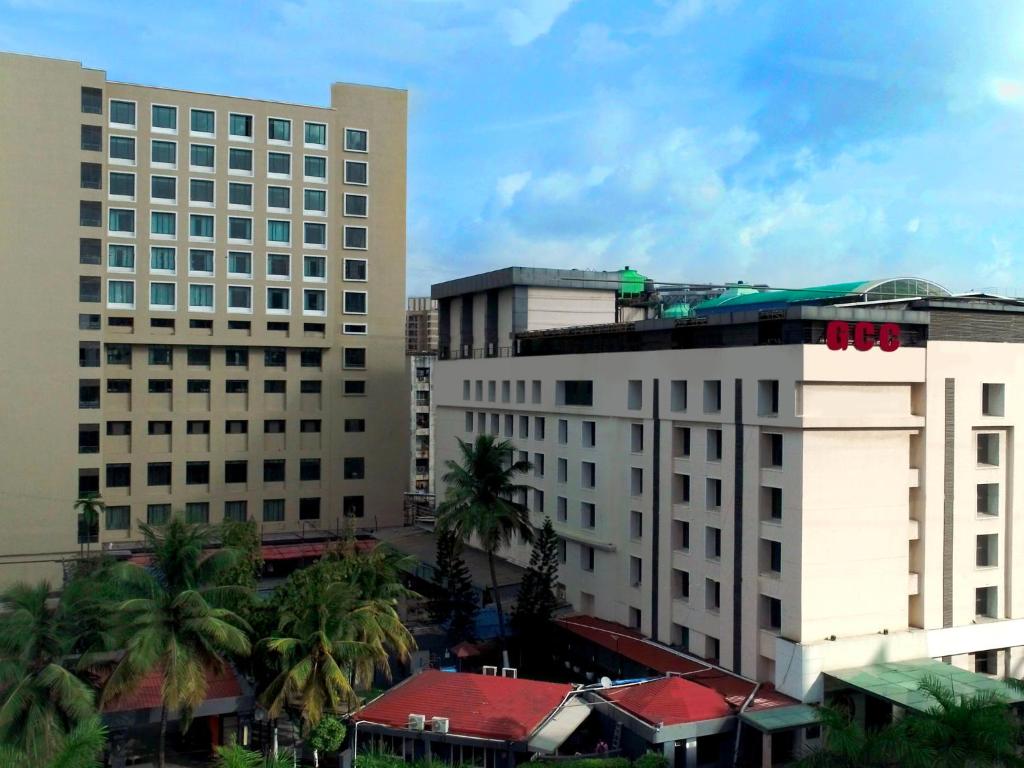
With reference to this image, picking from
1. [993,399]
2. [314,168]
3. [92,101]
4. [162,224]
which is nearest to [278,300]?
[162,224]

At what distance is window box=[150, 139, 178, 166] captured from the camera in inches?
2259

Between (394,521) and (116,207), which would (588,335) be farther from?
(116,207)

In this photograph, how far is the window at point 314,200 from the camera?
200 feet

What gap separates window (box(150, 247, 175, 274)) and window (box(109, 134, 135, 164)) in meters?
5.44

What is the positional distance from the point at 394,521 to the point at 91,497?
757 inches

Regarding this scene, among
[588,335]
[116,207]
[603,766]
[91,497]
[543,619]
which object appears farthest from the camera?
[116,207]

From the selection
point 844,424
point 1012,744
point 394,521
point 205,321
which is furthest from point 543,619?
point 205,321

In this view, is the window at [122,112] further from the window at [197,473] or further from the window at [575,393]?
the window at [575,393]

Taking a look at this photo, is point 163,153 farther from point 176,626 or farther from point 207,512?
point 176,626

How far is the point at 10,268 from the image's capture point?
53844 mm

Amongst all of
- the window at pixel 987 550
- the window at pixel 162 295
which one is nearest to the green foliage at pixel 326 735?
the window at pixel 987 550

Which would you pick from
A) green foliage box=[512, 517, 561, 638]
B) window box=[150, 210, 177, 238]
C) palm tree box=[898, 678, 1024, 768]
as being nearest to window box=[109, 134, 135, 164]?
window box=[150, 210, 177, 238]

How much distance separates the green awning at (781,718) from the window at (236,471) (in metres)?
38.3

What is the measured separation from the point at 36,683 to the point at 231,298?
36437mm
